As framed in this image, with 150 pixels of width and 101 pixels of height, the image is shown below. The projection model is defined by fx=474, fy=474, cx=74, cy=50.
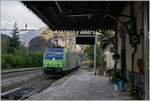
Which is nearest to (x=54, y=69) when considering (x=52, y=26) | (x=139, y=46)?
(x=52, y=26)

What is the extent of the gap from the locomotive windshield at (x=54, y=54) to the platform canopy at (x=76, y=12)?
6641 millimetres

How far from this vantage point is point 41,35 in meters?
137

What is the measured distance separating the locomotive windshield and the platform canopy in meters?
6.64

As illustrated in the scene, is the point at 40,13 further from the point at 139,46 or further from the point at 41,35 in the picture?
the point at 41,35

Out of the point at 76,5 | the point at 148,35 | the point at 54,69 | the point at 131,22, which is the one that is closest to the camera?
the point at 148,35

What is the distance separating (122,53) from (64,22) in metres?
5.34

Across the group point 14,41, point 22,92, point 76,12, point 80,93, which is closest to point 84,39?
point 22,92

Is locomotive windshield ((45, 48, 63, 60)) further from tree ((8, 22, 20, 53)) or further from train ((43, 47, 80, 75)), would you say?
tree ((8, 22, 20, 53))

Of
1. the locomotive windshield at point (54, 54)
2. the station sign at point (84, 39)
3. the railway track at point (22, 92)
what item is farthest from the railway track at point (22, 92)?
the station sign at point (84, 39)

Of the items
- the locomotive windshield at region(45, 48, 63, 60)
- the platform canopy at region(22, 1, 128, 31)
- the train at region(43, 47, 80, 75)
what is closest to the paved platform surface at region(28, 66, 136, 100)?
the platform canopy at region(22, 1, 128, 31)

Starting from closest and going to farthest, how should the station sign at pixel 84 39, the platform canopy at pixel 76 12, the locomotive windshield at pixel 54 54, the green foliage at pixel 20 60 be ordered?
the platform canopy at pixel 76 12 → the station sign at pixel 84 39 → the locomotive windshield at pixel 54 54 → the green foliage at pixel 20 60

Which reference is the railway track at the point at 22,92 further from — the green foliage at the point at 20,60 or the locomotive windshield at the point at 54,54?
the green foliage at the point at 20,60

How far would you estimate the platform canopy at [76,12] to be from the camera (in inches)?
815

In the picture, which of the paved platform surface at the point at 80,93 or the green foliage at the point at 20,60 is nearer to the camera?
the paved platform surface at the point at 80,93
